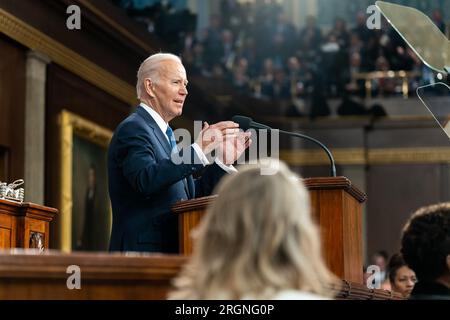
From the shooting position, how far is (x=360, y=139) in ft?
50.6

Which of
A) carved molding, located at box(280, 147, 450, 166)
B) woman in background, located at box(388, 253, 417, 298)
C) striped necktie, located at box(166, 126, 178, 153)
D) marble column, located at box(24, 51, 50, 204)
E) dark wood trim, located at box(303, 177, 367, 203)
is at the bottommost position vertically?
woman in background, located at box(388, 253, 417, 298)

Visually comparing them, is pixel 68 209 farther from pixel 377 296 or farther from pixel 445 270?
pixel 445 270

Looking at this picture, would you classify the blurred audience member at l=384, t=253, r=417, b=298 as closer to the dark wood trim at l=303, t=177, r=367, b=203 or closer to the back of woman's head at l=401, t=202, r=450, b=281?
the dark wood trim at l=303, t=177, r=367, b=203

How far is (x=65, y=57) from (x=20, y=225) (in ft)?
13.0

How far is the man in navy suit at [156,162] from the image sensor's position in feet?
15.4

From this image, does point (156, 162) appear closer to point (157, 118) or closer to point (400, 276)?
point (157, 118)

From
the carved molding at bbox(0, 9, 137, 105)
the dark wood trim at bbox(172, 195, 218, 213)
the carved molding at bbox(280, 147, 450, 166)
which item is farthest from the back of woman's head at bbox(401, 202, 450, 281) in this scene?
the carved molding at bbox(280, 147, 450, 166)

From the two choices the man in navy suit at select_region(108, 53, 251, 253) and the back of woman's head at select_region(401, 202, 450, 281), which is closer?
the back of woman's head at select_region(401, 202, 450, 281)

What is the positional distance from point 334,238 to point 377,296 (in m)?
0.33

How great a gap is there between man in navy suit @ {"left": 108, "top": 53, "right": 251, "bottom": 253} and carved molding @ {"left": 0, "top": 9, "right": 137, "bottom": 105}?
410cm

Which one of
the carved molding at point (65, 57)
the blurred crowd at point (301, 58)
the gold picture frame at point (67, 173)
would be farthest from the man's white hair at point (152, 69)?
the blurred crowd at point (301, 58)

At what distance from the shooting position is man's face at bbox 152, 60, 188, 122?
5172 mm

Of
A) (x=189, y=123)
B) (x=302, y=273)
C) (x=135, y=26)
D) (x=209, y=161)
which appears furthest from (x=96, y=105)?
(x=302, y=273)

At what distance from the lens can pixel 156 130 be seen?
5.05m
